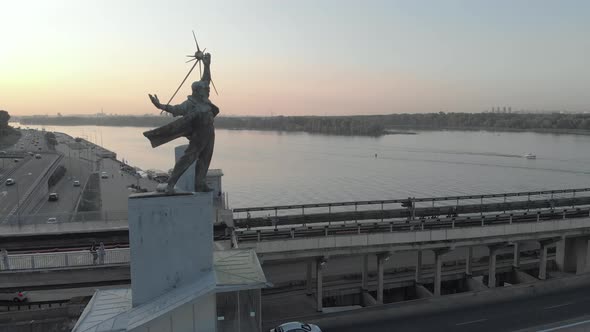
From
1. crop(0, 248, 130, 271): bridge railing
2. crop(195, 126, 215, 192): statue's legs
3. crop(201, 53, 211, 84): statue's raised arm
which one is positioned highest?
crop(201, 53, 211, 84): statue's raised arm

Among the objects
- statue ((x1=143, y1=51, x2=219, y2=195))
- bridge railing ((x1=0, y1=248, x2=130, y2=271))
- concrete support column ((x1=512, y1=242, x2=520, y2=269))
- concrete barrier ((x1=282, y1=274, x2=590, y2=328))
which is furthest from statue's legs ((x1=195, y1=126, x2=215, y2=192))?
concrete support column ((x1=512, y1=242, x2=520, y2=269))

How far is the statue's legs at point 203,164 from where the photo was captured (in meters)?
8.47

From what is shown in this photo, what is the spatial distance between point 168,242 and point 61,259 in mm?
6132

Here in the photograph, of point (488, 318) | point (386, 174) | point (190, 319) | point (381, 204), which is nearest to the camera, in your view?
point (190, 319)

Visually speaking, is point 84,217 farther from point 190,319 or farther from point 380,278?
point 380,278

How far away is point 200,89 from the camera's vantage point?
8.55m

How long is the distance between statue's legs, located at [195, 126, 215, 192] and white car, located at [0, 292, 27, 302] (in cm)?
996

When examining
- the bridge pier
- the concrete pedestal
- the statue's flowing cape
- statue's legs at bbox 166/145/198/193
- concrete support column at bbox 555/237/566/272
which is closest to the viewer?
the concrete pedestal

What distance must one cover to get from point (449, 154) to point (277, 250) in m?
71.2

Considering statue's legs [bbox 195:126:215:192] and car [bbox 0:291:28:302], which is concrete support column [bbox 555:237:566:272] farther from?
car [bbox 0:291:28:302]

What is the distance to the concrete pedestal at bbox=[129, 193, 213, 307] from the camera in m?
7.86

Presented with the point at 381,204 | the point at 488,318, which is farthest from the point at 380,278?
the point at 381,204

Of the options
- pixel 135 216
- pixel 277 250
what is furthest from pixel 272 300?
pixel 135 216

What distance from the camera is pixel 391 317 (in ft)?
47.4
